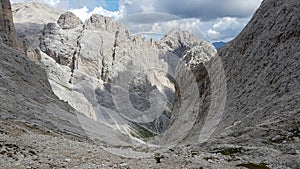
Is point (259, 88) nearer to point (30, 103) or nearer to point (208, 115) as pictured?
point (208, 115)

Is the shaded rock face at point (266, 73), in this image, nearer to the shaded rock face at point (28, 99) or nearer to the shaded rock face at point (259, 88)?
the shaded rock face at point (259, 88)

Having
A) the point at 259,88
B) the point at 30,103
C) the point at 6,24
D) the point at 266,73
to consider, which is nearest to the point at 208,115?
the point at 259,88

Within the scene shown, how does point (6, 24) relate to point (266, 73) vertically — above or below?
above

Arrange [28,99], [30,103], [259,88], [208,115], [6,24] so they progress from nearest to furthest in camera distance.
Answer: [259,88]
[30,103]
[28,99]
[208,115]
[6,24]

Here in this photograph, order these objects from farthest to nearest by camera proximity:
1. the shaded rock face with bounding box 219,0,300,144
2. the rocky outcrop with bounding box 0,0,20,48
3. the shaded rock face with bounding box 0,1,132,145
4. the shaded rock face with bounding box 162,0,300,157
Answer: the rocky outcrop with bounding box 0,0,20,48 → the shaded rock face with bounding box 0,1,132,145 → the shaded rock face with bounding box 219,0,300,144 → the shaded rock face with bounding box 162,0,300,157

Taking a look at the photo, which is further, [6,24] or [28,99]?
[6,24]

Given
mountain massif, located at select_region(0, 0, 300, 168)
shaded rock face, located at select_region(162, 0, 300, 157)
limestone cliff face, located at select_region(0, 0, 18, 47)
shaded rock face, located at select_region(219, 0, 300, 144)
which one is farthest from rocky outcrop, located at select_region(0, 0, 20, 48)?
shaded rock face, located at select_region(219, 0, 300, 144)

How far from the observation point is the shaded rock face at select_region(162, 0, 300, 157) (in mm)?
36222

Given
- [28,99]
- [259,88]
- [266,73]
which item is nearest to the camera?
[259,88]

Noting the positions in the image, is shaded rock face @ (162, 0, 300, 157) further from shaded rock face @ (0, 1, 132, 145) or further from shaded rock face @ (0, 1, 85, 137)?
shaded rock face @ (0, 1, 85, 137)

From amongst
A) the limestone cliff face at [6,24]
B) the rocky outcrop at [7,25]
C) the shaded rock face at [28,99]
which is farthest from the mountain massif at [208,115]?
the rocky outcrop at [7,25]

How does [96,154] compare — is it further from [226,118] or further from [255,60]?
[255,60]

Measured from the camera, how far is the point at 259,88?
2101 inches

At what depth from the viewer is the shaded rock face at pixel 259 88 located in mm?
36222
